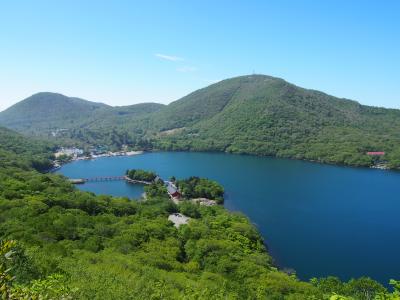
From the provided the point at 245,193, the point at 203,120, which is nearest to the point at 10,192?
the point at 245,193

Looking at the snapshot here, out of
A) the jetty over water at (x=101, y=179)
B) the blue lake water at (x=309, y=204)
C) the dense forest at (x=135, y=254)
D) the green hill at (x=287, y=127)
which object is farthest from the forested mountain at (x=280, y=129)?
the dense forest at (x=135, y=254)

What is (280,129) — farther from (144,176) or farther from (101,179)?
(101,179)

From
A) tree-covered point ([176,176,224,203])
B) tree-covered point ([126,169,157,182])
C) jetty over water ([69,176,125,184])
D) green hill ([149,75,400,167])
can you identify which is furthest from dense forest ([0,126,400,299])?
green hill ([149,75,400,167])

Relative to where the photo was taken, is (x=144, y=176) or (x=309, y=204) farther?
(x=144, y=176)

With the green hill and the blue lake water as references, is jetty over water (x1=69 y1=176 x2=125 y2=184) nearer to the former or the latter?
the blue lake water

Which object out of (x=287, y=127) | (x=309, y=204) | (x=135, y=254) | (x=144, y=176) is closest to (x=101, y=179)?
(x=144, y=176)

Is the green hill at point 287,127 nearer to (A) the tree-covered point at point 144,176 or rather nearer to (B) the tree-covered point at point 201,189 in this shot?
(A) the tree-covered point at point 144,176

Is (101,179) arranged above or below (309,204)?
below
